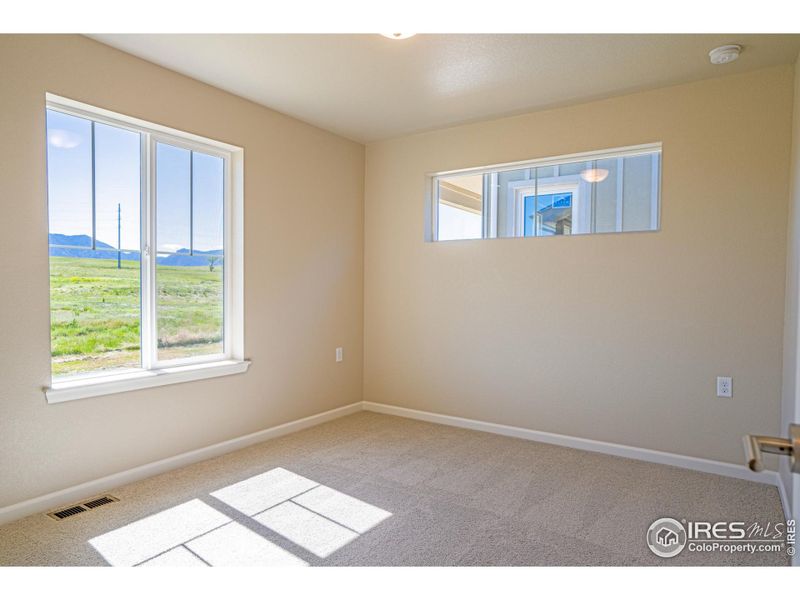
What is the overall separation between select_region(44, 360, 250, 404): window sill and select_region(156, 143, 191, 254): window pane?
2.54 feet

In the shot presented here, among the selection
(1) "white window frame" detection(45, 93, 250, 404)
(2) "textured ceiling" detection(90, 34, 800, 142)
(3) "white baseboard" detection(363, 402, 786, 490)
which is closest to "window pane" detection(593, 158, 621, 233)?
(2) "textured ceiling" detection(90, 34, 800, 142)

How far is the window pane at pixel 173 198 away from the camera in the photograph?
317 centimetres

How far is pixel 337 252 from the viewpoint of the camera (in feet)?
14.4

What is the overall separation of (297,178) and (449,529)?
279 centimetres

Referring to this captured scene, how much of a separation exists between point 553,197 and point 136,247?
9.43 feet

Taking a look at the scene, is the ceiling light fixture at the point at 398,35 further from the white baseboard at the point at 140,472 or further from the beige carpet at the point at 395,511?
the white baseboard at the point at 140,472

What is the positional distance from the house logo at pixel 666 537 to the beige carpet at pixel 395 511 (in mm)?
40

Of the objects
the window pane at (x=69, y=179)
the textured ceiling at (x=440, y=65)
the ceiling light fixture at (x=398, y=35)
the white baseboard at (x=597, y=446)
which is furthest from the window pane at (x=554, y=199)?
the window pane at (x=69, y=179)

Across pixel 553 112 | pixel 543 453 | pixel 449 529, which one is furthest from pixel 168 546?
pixel 553 112

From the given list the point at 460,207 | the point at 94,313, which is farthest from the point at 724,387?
the point at 94,313

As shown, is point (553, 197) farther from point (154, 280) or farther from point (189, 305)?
point (154, 280)

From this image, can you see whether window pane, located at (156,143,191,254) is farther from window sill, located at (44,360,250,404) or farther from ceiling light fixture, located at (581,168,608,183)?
ceiling light fixture, located at (581,168,608,183)

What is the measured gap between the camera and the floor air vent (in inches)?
96.7

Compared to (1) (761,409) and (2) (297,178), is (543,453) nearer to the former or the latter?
(1) (761,409)
